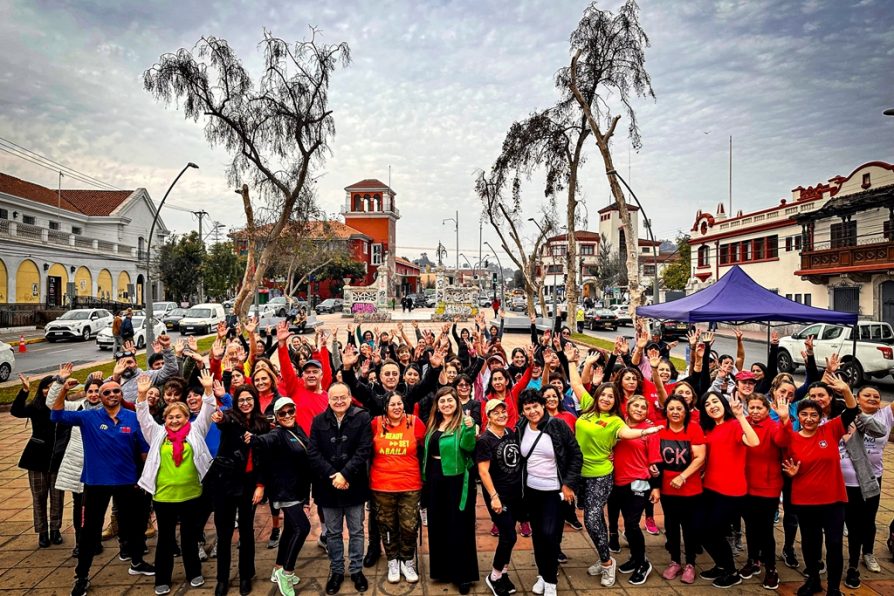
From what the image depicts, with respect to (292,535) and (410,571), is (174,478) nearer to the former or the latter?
(292,535)

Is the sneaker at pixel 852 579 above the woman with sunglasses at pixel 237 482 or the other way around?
the other way around

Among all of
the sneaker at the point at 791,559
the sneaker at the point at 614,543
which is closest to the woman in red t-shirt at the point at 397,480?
the sneaker at the point at 614,543

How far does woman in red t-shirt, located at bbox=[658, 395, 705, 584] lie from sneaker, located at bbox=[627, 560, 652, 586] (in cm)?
16

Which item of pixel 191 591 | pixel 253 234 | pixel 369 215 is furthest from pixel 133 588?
pixel 369 215

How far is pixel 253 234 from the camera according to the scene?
57.7ft

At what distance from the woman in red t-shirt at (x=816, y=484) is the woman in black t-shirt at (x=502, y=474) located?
6.83 ft

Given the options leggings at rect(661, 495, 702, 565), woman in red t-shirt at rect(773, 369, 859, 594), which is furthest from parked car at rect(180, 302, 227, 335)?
woman in red t-shirt at rect(773, 369, 859, 594)

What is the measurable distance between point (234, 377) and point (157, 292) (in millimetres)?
50910

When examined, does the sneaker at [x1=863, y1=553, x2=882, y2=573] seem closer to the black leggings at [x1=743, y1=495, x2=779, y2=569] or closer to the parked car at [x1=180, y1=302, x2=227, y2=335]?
the black leggings at [x1=743, y1=495, x2=779, y2=569]

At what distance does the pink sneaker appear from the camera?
427 cm

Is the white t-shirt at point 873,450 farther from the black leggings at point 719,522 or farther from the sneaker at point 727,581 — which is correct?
the sneaker at point 727,581

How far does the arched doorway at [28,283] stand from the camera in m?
30.7

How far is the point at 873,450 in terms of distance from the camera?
428 cm

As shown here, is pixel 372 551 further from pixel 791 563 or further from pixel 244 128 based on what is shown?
pixel 244 128
